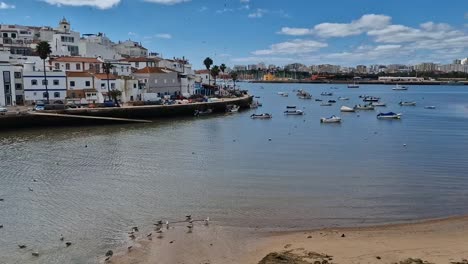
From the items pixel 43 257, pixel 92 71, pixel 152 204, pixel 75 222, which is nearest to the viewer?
pixel 43 257

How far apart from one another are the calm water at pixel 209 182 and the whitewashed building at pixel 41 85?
42.9 ft

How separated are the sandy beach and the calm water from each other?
3.37 feet

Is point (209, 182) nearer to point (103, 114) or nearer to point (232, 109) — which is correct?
point (103, 114)

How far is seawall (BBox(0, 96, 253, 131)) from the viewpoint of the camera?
44.0m

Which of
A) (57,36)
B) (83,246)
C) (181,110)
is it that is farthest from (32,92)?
(83,246)

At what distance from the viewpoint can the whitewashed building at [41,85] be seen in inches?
2084

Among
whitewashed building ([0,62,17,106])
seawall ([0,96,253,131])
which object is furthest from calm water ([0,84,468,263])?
whitewashed building ([0,62,17,106])

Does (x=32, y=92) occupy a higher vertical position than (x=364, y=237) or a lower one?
higher

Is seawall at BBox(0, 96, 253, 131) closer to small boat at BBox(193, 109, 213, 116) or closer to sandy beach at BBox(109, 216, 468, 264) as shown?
small boat at BBox(193, 109, 213, 116)

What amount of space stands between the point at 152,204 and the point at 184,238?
4.58 meters

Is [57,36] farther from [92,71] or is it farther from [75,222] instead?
[75,222]

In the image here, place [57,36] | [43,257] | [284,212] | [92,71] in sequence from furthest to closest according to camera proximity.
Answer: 1. [57,36]
2. [92,71]
3. [284,212]
4. [43,257]

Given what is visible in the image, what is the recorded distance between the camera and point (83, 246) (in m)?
13.8

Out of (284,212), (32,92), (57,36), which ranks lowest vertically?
(284,212)
